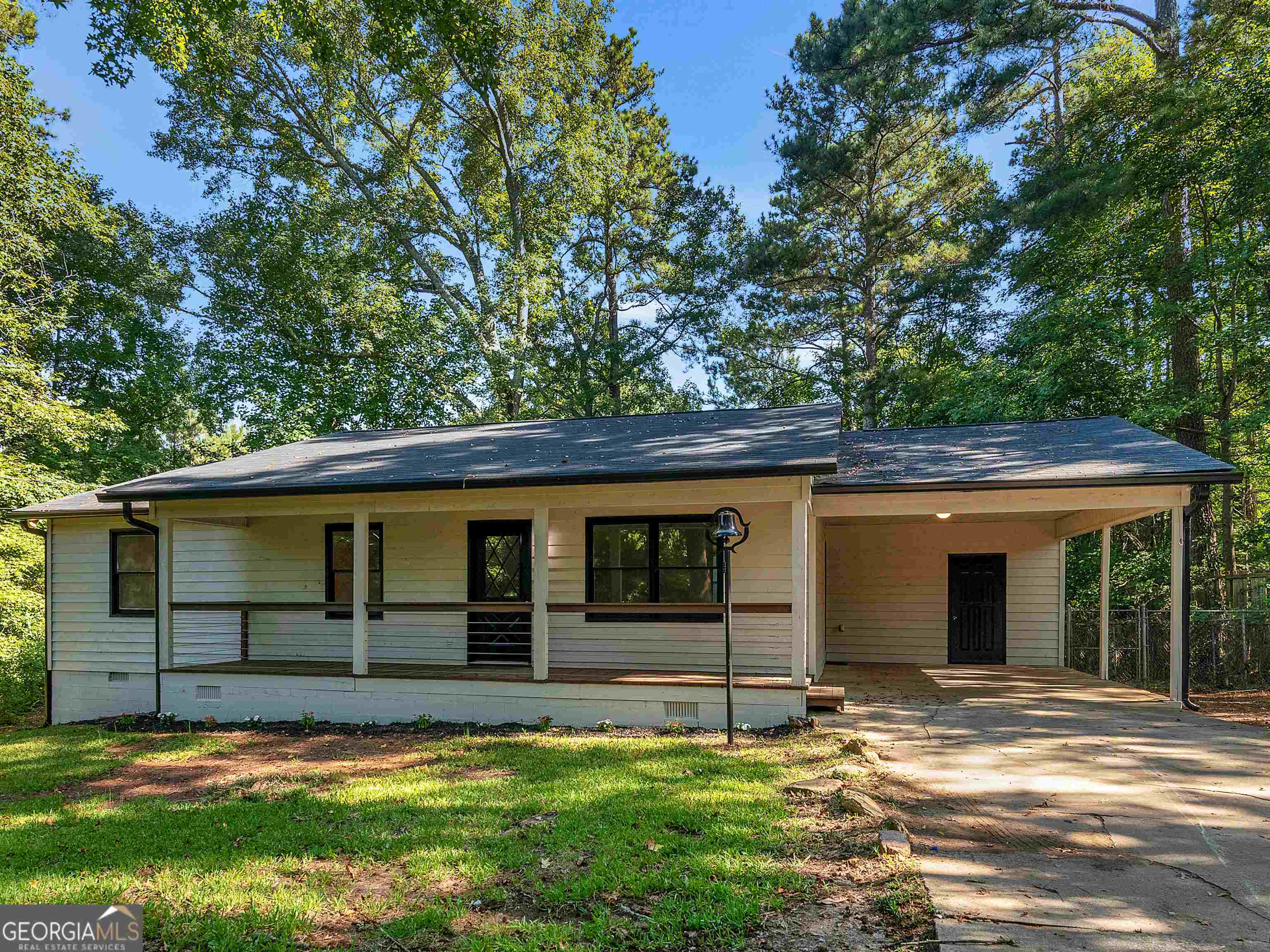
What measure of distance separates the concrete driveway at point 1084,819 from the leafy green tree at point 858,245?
12.6 meters

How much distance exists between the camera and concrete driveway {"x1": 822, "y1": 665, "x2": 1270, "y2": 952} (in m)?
3.04

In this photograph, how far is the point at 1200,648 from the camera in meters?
11.1

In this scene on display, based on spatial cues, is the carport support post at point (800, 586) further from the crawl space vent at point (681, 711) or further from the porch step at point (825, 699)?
the crawl space vent at point (681, 711)

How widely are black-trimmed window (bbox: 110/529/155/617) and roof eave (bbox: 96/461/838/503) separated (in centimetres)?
277

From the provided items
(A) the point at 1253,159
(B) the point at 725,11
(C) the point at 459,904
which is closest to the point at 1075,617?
(A) the point at 1253,159

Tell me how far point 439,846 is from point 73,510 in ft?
32.1

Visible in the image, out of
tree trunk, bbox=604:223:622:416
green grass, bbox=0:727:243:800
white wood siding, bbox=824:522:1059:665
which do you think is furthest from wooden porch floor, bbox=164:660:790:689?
tree trunk, bbox=604:223:622:416

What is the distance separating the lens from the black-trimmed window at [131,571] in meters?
11.0

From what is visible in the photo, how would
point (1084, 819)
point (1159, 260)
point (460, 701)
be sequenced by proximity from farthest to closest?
point (1159, 260) → point (460, 701) → point (1084, 819)

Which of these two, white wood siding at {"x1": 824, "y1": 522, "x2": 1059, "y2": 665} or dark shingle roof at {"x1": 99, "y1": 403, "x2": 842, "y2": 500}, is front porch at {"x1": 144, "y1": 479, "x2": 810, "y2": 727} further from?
white wood siding at {"x1": 824, "y1": 522, "x2": 1059, "y2": 665}

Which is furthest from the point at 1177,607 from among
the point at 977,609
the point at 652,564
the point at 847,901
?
the point at 847,901

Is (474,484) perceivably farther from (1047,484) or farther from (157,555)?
(1047,484)

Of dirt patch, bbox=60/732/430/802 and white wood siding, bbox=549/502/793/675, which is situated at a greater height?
white wood siding, bbox=549/502/793/675

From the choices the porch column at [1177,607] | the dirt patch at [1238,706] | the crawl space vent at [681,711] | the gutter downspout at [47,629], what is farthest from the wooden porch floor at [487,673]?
the dirt patch at [1238,706]
